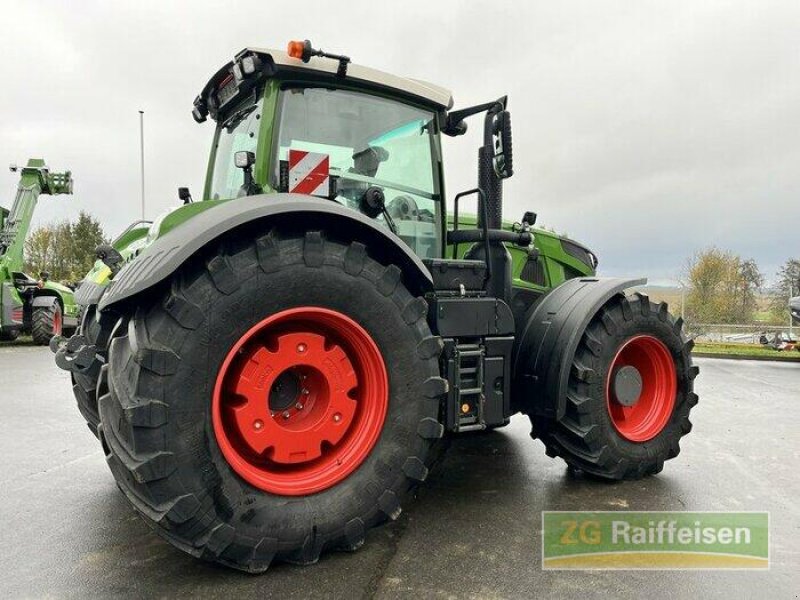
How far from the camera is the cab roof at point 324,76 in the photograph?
10.1 feet

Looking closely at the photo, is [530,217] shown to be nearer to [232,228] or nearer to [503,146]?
[503,146]

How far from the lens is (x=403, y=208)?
3.53m

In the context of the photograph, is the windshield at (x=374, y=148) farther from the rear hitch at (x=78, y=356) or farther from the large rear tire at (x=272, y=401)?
the rear hitch at (x=78, y=356)

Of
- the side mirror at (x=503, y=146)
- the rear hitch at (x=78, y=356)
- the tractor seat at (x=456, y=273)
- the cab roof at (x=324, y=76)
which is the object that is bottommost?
the rear hitch at (x=78, y=356)

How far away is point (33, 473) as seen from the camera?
4.03 m

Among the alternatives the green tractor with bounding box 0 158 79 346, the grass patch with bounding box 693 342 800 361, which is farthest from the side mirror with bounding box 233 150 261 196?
the grass patch with bounding box 693 342 800 361

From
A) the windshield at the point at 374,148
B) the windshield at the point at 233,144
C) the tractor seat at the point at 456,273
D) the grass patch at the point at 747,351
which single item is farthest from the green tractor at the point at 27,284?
the grass patch at the point at 747,351

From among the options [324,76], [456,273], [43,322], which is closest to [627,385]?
[456,273]

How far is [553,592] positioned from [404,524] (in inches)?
36.1

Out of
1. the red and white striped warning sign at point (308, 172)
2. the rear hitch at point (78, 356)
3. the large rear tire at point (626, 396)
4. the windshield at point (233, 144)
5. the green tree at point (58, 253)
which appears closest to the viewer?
the rear hitch at point (78, 356)

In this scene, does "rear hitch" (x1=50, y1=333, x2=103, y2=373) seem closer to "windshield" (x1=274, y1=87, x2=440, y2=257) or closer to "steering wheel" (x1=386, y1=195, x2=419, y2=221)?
"windshield" (x1=274, y1=87, x2=440, y2=257)

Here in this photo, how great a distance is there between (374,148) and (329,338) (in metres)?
1.28

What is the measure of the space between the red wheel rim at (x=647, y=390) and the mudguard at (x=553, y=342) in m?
0.45

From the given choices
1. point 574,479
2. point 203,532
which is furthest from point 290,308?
point 574,479
